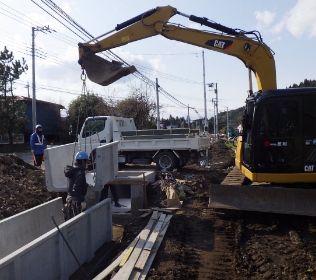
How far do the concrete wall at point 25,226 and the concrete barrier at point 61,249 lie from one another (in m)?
1.07

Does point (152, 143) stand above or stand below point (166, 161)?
above

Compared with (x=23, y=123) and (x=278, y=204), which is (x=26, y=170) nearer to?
(x=278, y=204)

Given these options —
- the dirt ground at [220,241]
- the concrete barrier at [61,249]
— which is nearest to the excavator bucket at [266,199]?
the dirt ground at [220,241]

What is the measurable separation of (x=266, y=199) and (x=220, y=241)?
1.42 metres

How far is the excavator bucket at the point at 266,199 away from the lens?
789cm

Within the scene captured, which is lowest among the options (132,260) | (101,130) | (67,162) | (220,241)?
(220,241)

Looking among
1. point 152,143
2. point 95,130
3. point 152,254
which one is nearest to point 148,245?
point 152,254

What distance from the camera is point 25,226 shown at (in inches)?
286

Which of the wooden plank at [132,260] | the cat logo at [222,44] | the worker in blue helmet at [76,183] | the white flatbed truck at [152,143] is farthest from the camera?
the white flatbed truck at [152,143]

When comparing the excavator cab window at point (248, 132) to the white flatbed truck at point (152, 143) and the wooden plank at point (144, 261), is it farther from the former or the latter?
the white flatbed truck at point (152, 143)

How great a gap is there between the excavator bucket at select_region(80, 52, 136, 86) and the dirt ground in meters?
3.30

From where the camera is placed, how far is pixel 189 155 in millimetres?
15719

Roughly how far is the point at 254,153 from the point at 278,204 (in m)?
1.11

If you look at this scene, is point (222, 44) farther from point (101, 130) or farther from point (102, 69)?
point (101, 130)
